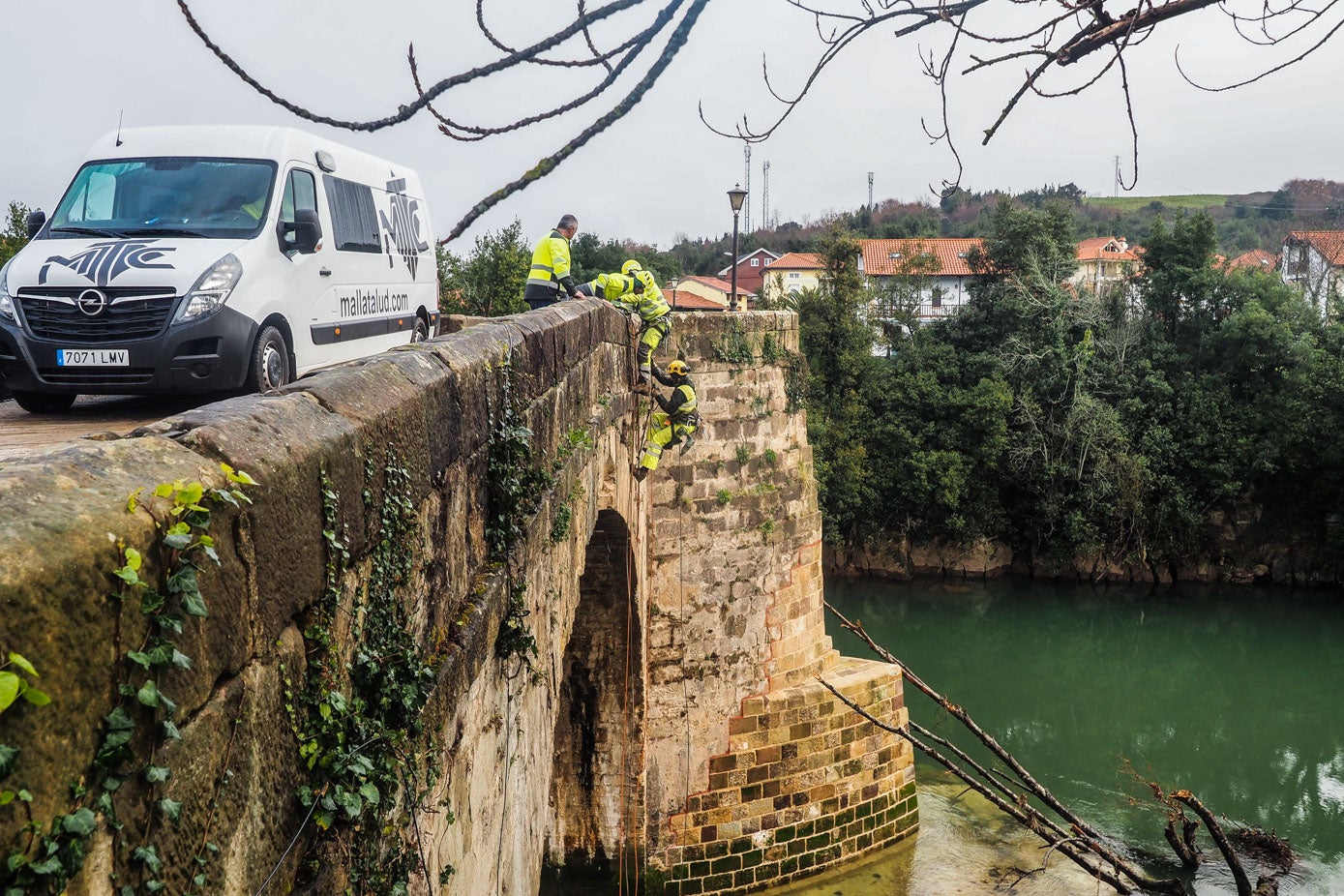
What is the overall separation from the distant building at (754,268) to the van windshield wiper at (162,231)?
44.1 metres

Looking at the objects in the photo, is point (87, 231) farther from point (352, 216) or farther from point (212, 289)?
point (352, 216)

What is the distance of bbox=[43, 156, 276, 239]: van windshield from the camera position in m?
5.93

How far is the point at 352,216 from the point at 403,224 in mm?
1535

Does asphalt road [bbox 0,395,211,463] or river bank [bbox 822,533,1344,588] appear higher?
asphalt road [bbox 0,395,211,463]

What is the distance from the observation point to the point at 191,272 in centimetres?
540

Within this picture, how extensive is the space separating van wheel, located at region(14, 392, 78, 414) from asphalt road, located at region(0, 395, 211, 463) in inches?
1.5

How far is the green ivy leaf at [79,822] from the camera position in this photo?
1157 mm

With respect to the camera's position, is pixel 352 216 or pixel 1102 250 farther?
pixel 1102 250

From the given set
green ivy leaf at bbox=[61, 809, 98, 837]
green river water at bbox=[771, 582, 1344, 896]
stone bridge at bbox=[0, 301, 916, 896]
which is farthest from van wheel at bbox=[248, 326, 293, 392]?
green river water at bbox=[771, 582, 1344, 896]

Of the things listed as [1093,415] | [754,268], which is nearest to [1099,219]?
[754,268]

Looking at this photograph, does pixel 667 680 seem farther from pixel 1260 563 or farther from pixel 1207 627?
pixel 1260 563

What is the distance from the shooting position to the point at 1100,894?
34.9 ft

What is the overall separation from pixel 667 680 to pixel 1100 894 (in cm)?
471

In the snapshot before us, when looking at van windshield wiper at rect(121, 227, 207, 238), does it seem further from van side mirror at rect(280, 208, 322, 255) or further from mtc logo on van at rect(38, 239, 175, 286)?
van side mirror at rect(280, 208, 322, 255)
